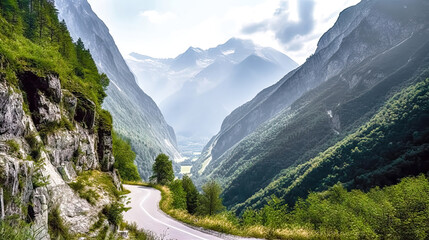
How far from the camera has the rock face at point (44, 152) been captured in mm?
9734

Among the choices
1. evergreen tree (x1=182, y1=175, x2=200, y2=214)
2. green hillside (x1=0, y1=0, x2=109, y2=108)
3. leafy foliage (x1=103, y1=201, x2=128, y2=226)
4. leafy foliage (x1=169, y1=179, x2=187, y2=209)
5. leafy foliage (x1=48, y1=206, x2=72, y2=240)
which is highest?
green hillside (x1=0, y1=0, x2=109, y2=108)

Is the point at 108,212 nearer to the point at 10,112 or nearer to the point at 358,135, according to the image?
the point at 10,112

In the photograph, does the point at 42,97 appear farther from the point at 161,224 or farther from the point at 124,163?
the point at 124,163

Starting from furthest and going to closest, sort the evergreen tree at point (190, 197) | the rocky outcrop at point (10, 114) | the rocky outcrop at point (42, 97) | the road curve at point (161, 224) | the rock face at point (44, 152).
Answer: the evergreen tree at point (190, 197)
the road curve at point (161, 224)
the rocky outcrop at point (42, 97)
the rocky outcrop at point (10, 114)
the rock face at point (44, 152)

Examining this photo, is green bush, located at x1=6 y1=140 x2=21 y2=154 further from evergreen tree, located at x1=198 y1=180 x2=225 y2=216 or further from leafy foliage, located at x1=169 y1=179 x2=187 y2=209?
evergreen tree, located at x1=198 y1=180 x2=225 y2=216

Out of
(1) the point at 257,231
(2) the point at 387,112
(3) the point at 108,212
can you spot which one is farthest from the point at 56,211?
(2) the point at 387,112

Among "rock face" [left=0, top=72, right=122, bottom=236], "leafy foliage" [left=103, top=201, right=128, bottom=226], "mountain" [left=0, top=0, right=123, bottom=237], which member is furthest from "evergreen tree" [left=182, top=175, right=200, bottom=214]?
"leafy foliage" [left=103, top=201, right=128, bottom=226]

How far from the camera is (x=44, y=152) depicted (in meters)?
14.5

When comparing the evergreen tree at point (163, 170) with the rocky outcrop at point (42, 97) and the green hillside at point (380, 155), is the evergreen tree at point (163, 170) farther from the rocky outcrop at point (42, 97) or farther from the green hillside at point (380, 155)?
the green hillside at point (380, 155)

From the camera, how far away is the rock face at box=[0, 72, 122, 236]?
9.73 meters

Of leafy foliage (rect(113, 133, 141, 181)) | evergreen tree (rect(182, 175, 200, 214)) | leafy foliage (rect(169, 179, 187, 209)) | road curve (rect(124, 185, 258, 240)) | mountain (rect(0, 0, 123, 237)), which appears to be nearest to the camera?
mountain (rect(0, 0, 123, 237))

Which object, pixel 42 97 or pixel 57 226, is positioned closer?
pixel 57 226

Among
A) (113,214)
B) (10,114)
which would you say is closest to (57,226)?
(113,214)

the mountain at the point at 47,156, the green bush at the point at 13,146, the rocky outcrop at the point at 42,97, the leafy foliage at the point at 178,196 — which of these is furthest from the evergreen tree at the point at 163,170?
the green bush at the point at 13,146
